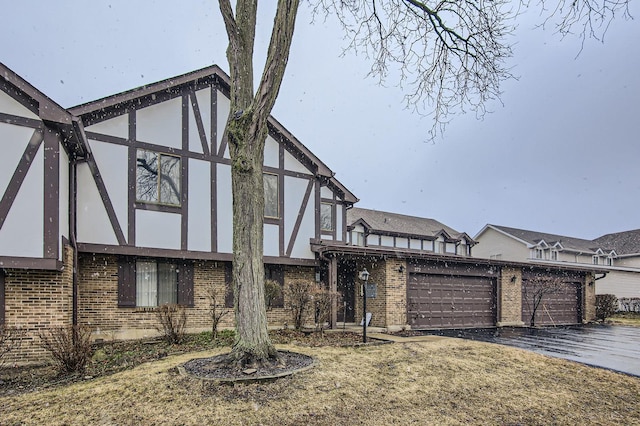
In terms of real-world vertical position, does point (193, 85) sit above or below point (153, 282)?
above

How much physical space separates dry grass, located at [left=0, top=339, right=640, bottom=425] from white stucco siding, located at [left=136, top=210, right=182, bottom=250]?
13.7ft

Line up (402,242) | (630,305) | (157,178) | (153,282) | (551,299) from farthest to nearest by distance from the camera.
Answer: (402,242), (630,305), (551,299), (153,282), (157,178)

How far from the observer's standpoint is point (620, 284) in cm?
2950

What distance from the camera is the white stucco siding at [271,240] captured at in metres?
12.8

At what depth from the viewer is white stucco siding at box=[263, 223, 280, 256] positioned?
41.9 feet

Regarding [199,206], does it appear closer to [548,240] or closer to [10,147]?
[10,147]

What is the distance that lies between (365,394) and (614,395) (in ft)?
13.3

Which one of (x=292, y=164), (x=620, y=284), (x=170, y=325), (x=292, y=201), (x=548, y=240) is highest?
(x=292, y=164)

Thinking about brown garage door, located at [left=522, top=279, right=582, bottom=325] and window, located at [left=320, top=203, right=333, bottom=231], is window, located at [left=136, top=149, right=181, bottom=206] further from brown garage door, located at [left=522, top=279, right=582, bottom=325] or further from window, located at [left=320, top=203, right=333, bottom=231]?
brown garage door, located at [left=522, top=279, right=582, bottom=325]

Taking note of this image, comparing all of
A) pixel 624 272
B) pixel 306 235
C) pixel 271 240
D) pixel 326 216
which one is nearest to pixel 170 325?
pixel 271 240

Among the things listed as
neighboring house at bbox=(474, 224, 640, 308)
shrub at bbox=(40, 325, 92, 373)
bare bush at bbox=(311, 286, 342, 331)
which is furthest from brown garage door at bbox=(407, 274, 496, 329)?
neighboring house at bbox=(474, 224, 640, 308)

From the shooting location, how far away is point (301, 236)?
1351 cm

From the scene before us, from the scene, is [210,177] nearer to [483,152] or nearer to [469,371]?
[469,371]

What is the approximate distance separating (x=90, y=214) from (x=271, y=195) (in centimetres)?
514
